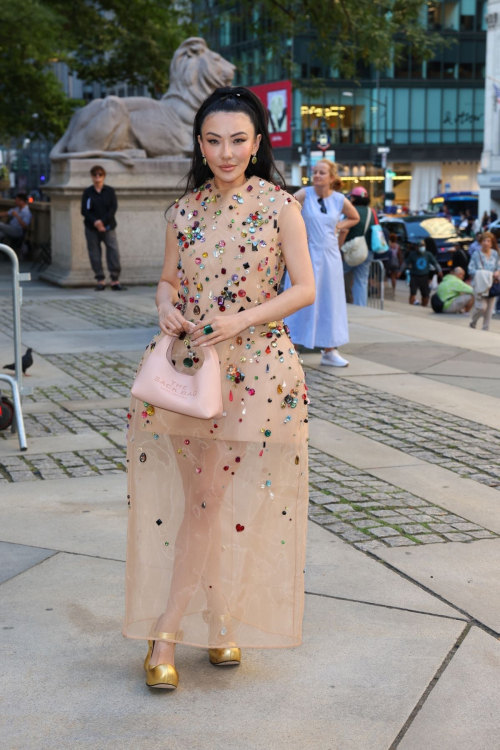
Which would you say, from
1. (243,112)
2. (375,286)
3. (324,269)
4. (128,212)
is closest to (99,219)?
(128,212)

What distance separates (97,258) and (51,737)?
14126 mm

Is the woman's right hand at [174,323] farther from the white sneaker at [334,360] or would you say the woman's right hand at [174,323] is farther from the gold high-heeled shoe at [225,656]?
the white sneaker at [334,360]

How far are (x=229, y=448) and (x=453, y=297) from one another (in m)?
16.2

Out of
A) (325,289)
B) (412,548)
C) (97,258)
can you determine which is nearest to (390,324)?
(325,289)

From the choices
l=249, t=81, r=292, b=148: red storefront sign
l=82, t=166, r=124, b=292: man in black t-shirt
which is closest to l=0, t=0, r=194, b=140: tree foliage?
l=249, t=81, r=292, b=148: red storefront sign

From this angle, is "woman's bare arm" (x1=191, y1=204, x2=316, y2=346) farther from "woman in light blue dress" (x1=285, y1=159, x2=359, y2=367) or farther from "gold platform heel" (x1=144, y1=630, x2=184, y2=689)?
"woman in light blue dress" (x1=285, y1=159, x2=359, y2=367)

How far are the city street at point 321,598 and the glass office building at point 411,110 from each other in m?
66.0

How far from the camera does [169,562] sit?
11.5 feet

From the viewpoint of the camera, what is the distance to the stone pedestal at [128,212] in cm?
1758

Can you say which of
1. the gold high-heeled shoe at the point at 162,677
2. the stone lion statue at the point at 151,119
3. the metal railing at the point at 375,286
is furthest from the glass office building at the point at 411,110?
the gold high-heeled shoe at the point at 162,677

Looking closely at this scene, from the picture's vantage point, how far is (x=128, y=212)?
17781 millimetres

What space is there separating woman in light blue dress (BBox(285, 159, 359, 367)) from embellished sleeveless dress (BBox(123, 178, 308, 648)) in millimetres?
6424

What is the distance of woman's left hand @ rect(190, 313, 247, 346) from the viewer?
10.6ft

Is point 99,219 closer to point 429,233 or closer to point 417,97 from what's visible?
point 429,233
